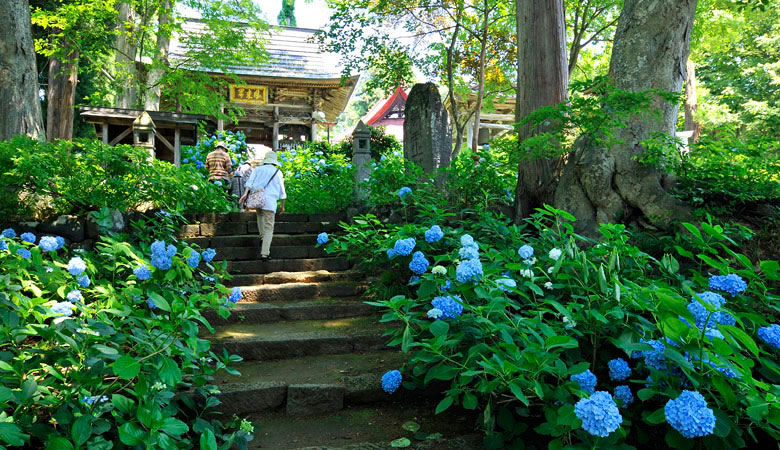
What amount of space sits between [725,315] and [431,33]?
1049 cm

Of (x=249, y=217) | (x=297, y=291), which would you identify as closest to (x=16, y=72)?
(x=249, y=217)

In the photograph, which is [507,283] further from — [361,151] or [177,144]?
[177,144]

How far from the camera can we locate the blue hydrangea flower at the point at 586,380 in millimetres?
1804

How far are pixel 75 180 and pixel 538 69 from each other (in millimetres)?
4800

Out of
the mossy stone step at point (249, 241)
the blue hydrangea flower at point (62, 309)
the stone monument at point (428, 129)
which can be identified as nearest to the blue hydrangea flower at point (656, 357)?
the blue hydrangea flower at point (62, 309)

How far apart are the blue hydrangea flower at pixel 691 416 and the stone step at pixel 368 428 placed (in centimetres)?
94

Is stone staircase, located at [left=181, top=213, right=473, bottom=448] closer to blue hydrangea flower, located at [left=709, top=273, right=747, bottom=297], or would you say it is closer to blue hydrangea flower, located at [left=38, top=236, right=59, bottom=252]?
blue hydrangea flower, located at [left=38, top=236, right=59, bottom=252]

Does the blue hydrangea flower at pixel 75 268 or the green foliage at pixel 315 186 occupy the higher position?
the green foliage at pixel 315 186

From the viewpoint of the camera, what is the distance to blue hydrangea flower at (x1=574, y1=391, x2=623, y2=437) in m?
1.50

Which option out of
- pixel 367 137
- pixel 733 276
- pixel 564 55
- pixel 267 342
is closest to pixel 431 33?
pixel 367 137

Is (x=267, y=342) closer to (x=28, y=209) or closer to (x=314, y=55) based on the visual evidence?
(x=28, y=209)

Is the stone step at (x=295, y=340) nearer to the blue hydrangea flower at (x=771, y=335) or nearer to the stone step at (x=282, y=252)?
the stone step at (x=282, y=252)

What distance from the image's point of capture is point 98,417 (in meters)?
1.91

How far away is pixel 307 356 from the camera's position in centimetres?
354
